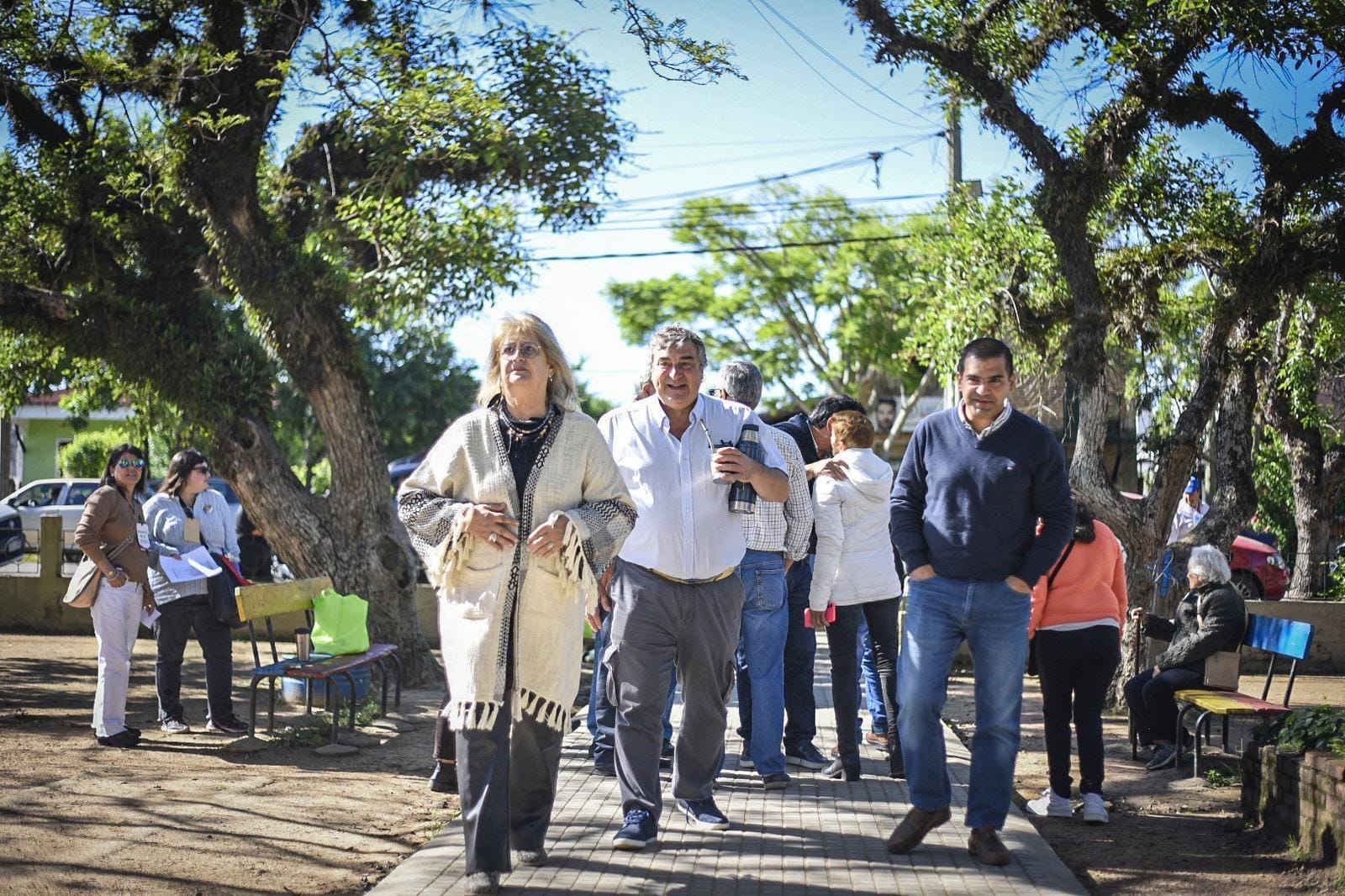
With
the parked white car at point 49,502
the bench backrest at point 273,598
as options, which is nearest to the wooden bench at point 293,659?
the bench backrest at point 273,598

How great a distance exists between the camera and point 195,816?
6.70 metres

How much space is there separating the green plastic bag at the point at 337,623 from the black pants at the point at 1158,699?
523 centimetres

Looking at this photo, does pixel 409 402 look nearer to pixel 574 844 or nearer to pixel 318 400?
pixel 318 400

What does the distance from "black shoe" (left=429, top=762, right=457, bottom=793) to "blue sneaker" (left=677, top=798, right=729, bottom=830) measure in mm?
1664

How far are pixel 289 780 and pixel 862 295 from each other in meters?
28.6

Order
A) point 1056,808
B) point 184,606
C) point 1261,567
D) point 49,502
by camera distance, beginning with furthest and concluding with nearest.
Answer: point 49,502, point 1261,567, point 184,606, point 1056,808

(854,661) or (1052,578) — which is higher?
(1052,578)

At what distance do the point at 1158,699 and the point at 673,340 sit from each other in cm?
468

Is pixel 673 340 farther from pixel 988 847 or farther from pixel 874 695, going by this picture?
pixel 874 695

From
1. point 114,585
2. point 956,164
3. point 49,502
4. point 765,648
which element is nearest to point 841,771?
point 765,648

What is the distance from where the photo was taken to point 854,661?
7590mm

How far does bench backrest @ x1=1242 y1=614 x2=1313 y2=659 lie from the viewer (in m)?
7.84

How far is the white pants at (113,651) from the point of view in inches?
349

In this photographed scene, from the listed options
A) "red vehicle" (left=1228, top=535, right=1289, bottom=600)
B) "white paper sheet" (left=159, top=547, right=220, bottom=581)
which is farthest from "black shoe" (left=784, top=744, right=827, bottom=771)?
"red vehicle" (left=1228, top=535, right=1289, bottom=600)
